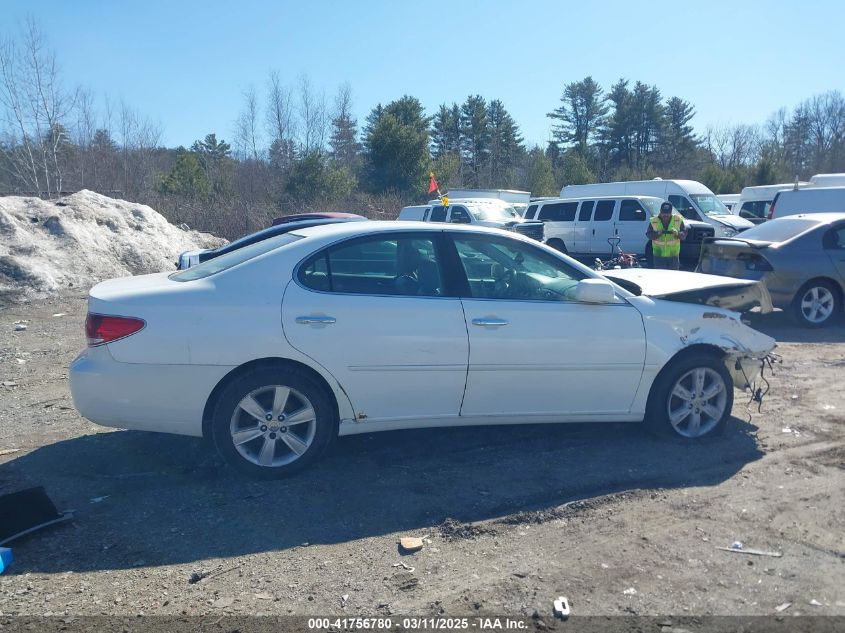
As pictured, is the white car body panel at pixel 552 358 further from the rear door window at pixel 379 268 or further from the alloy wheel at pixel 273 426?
the alloy wheel at pixel 273 426

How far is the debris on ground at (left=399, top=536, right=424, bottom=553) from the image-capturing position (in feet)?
13.1

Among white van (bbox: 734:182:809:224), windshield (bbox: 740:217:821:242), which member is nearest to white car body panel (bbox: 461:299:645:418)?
windshield (bbox: 740:217:821:242)

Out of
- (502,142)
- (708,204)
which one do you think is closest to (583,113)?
(502,142)

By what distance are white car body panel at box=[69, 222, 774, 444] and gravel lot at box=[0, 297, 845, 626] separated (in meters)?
0.41

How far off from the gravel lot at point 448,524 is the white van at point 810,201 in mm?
10370

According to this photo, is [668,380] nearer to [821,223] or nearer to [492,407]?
[492,407]

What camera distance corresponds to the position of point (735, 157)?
58281 millimetres

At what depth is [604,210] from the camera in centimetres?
1975

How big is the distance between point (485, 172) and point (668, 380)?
156 ft

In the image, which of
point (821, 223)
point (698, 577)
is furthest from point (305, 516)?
point (821, 223)

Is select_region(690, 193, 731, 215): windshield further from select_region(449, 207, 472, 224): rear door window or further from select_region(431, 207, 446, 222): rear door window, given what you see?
select_region(431, 207, 446, 222): rear door window

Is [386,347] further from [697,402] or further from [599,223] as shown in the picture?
[599,223]

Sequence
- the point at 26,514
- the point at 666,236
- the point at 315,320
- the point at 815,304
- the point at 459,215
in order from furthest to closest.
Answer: the point at 459,215
the point at 666,236
the point at 815,304
the point at 315,320
the point at 26,514

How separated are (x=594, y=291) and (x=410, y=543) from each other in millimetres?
2235
